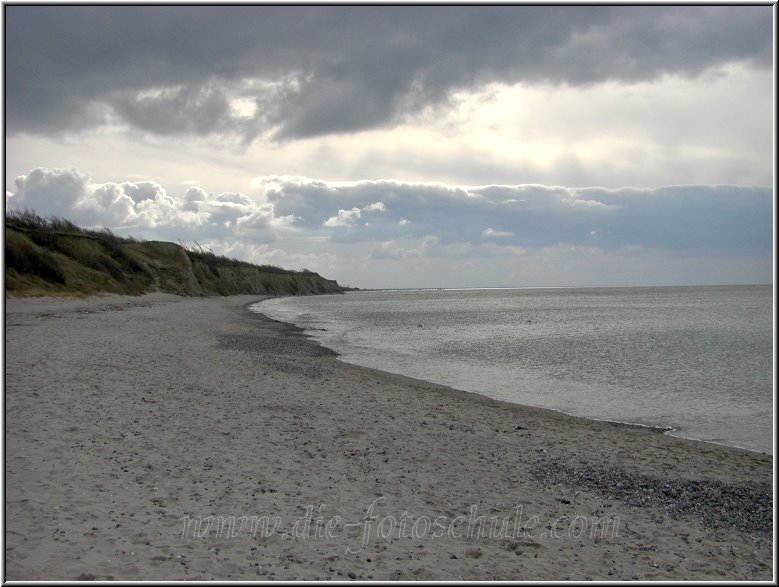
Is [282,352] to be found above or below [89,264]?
below

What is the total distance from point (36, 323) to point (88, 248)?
30.0 meters

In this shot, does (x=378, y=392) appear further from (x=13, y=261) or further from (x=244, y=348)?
(x=13, y=261)

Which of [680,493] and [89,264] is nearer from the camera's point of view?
[680,493]

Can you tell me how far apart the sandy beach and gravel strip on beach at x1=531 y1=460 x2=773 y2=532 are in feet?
0.13

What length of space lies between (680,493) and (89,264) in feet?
163

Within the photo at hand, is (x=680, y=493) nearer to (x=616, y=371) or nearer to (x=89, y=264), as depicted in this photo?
(x=616, y=371)

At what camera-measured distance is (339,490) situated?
7352 mm

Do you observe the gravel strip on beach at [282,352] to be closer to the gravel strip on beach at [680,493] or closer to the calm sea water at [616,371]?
the calm sea water at [616,371]

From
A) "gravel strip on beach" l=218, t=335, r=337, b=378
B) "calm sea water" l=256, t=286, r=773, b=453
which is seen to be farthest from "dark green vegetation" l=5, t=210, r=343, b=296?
"calm sea water" l=256, t=286, r=773, b=453

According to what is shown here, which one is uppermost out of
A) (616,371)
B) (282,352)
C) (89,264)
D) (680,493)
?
(89,264)

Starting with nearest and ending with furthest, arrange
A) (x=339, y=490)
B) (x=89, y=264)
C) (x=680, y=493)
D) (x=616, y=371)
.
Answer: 1. (x=339, y=490)
2. (x=680, y=493)
3. (x=616, y=371)
4. (x=89, y=264)

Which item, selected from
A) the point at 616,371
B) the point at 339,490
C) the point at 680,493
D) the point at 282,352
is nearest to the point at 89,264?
the point at 282,352

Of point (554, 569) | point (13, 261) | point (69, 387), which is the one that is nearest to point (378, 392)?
point (69, 387)

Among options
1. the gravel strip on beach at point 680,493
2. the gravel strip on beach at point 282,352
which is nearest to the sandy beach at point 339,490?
the gravel strip on beach at point 680,493
